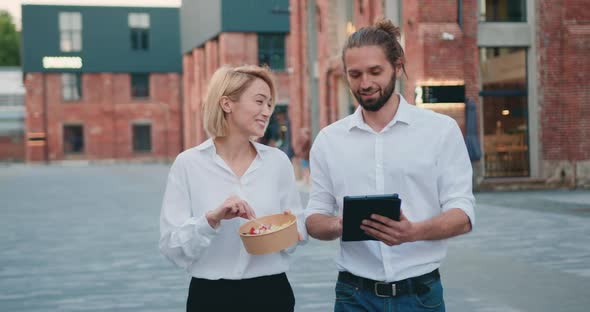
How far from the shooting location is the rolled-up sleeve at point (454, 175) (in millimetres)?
3084

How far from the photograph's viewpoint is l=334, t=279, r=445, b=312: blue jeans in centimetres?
312

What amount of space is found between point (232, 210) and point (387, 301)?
659 mm

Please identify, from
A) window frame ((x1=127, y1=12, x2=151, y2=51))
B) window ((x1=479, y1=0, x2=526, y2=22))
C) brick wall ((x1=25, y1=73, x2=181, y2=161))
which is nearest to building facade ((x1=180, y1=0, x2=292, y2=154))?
brick wall ((x1=25, y1=73, x2=181, y2=161))

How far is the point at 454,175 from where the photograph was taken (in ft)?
10.2

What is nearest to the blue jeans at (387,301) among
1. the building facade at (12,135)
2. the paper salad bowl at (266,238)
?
the paper salad bowl at (266,238)

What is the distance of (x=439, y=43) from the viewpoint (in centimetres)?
2094

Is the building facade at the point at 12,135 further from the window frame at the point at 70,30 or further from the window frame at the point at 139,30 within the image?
the window frame at the point at 139,30

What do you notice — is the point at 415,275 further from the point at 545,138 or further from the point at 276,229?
the point at 545,138

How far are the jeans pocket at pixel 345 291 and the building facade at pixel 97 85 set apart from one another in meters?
54.9

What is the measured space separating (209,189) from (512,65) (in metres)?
20.0

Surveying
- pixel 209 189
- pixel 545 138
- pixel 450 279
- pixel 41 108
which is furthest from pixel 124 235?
pixel 41 108

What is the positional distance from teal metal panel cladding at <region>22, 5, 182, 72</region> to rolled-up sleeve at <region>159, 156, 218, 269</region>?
55.2m

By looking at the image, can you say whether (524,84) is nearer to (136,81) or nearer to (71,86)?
(136,81)

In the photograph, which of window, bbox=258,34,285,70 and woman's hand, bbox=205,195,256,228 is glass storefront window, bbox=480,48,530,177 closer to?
woman's hand, bbox=205,195,256,228
